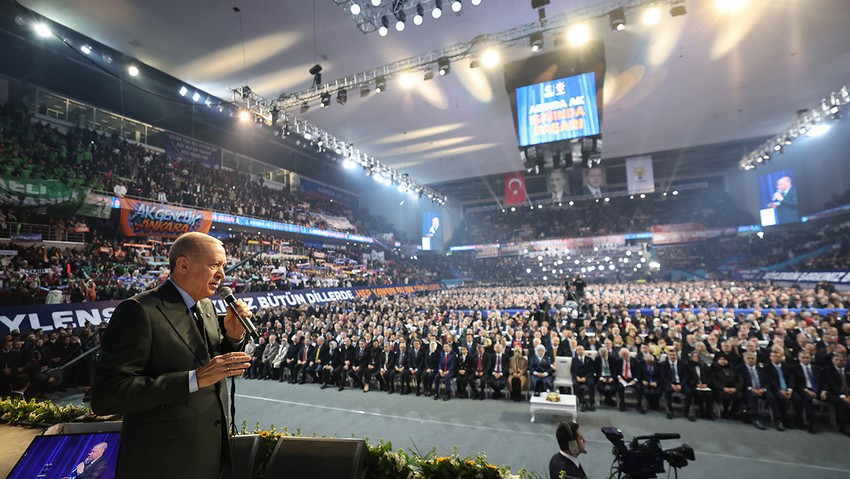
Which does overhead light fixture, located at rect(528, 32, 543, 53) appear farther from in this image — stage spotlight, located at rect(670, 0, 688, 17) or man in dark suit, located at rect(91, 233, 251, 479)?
man in dark suit, located at rect(91, 233, 251, 479)

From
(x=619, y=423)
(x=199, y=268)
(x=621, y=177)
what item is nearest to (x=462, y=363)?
(x=619, y=423)

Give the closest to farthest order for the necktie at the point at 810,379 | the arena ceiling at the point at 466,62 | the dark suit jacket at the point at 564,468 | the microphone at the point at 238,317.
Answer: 1. the microphone at the point at 238,317
2. the dark suit jacket at the point at 564,468
3. the necktie at the point at 810,379
4. the arena ceiling at the point at 466,62

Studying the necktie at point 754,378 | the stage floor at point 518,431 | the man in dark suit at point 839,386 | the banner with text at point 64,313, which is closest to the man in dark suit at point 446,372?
the stage floor at point 518,431

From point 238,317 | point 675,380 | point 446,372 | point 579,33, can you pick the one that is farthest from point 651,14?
point 238,317

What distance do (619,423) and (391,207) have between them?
96.1 feet

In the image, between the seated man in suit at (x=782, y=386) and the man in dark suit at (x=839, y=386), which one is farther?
the seated man in suit at (x=782, y=386)

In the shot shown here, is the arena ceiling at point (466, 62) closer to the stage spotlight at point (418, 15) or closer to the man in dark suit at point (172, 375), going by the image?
the stage spotlight at point (418, 15)

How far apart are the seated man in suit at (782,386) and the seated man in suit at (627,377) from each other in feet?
6.22

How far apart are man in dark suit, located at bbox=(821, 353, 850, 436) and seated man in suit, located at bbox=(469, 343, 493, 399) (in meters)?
5.49

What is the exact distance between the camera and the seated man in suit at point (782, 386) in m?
5.87

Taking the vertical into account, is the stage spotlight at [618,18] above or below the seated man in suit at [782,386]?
above

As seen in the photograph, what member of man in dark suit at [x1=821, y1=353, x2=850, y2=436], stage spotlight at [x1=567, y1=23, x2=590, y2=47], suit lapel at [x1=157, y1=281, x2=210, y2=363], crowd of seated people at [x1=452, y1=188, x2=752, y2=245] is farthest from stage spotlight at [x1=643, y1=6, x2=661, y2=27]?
crowd of seated people at [x1=452, y1=188, x2=752, y2=245]

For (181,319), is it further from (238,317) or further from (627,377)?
(627,377)

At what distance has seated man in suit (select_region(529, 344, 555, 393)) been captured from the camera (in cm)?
754
